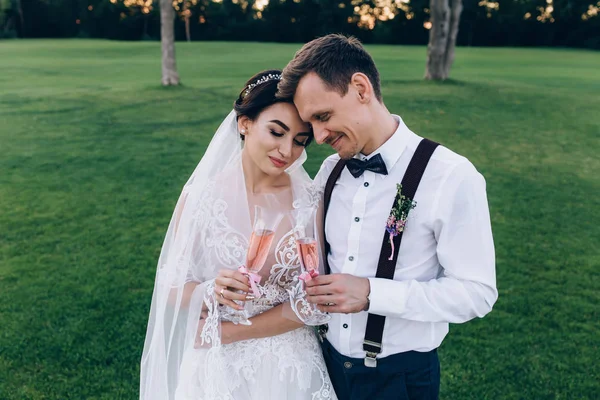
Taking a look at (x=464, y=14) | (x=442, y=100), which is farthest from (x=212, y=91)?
(x=464, y=14)

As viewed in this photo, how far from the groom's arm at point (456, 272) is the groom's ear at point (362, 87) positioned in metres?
0.51

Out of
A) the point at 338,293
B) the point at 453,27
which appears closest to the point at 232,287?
the point at 338,293

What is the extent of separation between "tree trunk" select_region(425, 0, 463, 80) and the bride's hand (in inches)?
690

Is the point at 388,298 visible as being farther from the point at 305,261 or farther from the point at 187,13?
the point at 187,13

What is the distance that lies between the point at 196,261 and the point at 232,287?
1.87ft

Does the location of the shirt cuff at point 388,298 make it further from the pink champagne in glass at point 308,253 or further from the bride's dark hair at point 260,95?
the bride's dark hair at point 260,95

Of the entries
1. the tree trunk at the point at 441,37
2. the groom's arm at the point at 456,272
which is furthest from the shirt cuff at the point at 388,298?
the tree trunk at the point at 441,37

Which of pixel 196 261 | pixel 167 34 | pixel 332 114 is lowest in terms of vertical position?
pixel 196 261

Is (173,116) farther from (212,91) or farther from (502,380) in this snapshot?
(502,380)

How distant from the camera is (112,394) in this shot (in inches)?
165

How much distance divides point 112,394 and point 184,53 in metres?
28.8

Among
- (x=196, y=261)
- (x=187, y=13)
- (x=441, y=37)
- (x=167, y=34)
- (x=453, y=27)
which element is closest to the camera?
(x=196, y=261)

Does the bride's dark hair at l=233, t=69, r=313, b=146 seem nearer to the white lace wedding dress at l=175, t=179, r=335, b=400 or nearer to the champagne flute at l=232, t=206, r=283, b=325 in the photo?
the white lace wedding dress at l=175, t=179, r=335, b=400

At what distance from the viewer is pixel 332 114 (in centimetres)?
238
